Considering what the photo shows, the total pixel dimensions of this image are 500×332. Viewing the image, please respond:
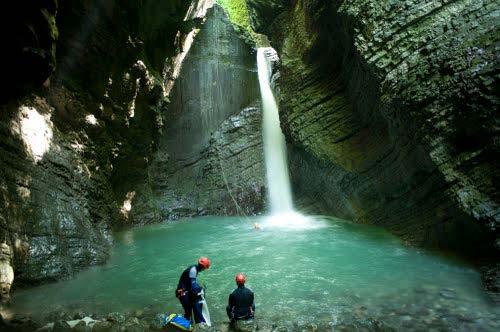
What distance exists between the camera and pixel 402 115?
10.8 m

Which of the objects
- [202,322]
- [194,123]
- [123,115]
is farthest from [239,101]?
[202,322]

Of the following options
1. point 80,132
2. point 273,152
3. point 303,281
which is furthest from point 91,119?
point 273,152

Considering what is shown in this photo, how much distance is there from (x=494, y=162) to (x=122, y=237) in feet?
46.2

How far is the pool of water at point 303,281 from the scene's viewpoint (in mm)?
6938

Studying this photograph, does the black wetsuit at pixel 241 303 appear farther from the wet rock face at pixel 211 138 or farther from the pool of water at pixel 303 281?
the wet rock face at pixel 211 138

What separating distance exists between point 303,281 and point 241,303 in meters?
2.96

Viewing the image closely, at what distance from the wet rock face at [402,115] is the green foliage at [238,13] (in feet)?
25.4

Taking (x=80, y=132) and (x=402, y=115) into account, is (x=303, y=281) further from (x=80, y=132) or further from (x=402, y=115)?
(x=80, y=132)

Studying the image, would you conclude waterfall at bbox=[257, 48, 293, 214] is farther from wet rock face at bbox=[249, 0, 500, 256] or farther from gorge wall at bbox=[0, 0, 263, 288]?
wet rock face at bbox=[249, 0, 500, 256]

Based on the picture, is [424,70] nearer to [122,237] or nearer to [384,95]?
[384,95]

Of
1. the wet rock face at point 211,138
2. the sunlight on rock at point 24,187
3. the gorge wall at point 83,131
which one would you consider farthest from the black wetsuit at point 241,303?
the wet rock face at point 211,138

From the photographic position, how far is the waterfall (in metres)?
20.2

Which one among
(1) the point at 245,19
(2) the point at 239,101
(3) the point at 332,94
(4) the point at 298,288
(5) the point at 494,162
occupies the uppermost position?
(1) the point at 245,19

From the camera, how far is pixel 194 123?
24.1 metres
